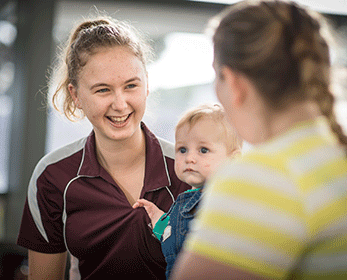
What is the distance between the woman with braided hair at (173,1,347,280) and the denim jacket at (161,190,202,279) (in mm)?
576

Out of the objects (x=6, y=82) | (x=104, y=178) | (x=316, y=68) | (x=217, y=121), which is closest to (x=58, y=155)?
(x=104, y=178)

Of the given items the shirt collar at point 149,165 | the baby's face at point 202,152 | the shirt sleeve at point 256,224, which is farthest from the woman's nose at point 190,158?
the shirt sleeve at point 256,224

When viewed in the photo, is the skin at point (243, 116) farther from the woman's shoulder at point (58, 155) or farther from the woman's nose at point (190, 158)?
the woman's shoulder at point (58, 155)

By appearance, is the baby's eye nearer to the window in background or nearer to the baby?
the baby

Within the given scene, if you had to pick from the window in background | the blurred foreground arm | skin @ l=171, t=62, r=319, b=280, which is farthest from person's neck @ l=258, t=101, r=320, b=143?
the window in background

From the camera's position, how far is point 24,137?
3.52 metres

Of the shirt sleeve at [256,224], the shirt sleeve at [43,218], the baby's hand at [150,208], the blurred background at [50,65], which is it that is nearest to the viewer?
the shirt sleeve at [256,224]

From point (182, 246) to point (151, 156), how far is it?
1.34 feet

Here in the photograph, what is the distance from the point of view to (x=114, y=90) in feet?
4.73

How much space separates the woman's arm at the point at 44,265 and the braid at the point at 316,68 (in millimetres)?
1215

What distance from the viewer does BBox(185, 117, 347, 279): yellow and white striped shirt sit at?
1.95 ft

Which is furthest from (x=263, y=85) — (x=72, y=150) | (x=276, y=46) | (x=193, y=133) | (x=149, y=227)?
(x=72, y=150)

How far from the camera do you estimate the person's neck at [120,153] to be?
155 centimetres

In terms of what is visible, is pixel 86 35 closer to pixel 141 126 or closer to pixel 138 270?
pixel 141 126
